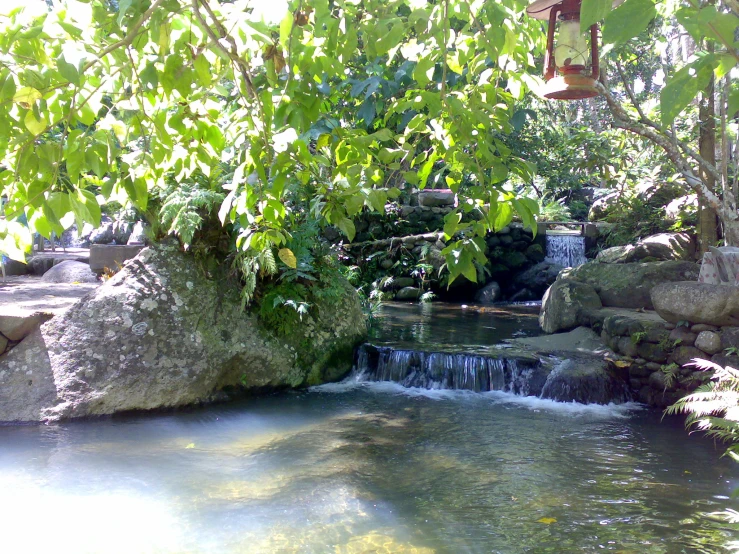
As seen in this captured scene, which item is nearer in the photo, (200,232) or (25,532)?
(25,532)

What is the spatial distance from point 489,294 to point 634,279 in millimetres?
5985

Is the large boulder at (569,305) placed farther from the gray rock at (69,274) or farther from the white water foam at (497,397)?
the gray rock at (69,274)

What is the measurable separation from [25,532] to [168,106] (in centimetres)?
305

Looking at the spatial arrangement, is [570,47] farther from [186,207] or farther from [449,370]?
[449,370]

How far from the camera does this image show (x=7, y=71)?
1.77m

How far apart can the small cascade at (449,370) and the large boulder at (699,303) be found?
5.44ft

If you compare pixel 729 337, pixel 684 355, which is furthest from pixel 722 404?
pixel 684 355

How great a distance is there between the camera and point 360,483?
16.0ft

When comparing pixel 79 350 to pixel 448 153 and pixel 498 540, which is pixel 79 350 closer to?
pixel 498 540

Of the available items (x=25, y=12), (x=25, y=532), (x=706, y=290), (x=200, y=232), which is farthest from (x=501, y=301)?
(x=25, y=12)

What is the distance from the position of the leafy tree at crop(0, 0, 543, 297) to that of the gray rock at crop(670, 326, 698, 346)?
17.5ft

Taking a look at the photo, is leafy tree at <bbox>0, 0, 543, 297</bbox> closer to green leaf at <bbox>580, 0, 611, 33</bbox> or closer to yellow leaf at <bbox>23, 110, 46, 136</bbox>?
yellow leaf at <bbox>23, 110, 46, 136</bbox>

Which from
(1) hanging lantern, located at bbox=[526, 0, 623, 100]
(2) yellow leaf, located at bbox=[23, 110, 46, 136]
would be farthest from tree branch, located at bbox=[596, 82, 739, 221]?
(2) yellow leaf, located at bbox=[23, 110, 46, 136]

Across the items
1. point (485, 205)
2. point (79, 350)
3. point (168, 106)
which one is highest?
point (168, 106)
